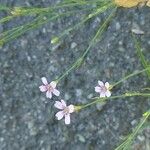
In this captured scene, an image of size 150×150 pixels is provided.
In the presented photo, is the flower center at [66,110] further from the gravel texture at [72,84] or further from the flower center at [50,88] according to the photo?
the gravel texture at [72,84]

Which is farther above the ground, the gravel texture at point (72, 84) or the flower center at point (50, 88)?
the flower center at point (50, 88)

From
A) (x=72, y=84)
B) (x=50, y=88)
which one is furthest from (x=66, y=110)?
(x=72, y=84)

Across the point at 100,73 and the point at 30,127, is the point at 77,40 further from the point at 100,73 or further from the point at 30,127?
the point at 30,127

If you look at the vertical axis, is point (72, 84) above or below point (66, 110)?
below

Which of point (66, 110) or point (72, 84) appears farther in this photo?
point (72, 84)

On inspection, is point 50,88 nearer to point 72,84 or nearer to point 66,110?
point 66,110

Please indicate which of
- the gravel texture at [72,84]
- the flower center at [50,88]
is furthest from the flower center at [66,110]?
the gravel texture at [72,84]

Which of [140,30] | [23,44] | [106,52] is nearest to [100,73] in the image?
[106,52]

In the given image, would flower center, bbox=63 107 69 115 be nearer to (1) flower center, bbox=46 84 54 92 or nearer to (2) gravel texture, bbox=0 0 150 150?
(1) flower center, bbox=46 84 54 92
